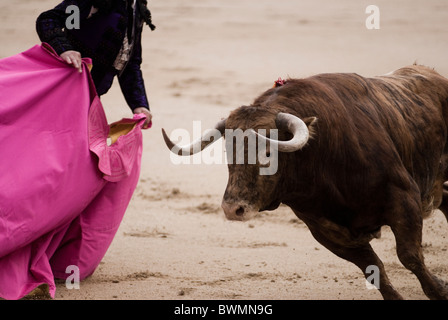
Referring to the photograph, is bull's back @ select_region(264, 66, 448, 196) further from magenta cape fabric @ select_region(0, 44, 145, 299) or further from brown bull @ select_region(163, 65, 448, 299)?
magenta cape fabric @ select_region(0, 44, 145, 299)

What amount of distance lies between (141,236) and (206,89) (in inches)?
204

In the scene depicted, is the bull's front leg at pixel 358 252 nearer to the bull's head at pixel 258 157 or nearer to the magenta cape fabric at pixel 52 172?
the bull's head at pixel 258 157

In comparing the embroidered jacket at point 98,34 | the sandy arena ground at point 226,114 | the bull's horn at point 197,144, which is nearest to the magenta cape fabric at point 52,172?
the embroidered jacket at point 98,34

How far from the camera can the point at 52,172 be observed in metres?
3.62

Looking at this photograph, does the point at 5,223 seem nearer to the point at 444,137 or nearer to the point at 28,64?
the point at 28,64

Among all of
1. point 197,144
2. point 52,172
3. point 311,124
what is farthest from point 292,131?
point 52,172

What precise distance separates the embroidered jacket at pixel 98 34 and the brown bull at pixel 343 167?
729mm

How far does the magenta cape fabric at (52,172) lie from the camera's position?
3553 mm

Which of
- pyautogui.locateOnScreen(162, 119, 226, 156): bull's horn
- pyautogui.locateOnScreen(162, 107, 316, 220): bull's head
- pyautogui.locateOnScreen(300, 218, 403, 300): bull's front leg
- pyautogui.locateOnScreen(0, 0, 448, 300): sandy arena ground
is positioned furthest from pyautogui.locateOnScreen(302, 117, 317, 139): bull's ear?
pyautogui.locateOnScreen(0, 0, 448, 300): sandy arena ground

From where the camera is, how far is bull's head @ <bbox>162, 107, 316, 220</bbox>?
3211 millimetres

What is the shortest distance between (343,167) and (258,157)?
0.49 m

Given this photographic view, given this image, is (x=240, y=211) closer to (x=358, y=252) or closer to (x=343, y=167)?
(x=343, y=167)

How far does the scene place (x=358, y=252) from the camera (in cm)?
392
